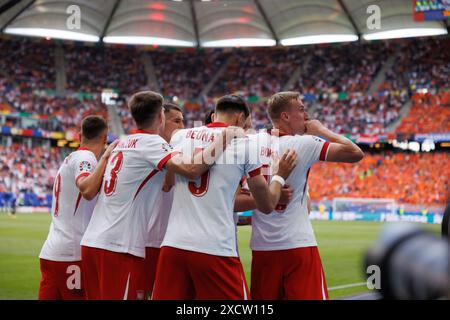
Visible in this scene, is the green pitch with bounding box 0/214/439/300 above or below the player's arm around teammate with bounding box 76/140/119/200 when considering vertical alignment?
below

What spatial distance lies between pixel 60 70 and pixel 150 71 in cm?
765

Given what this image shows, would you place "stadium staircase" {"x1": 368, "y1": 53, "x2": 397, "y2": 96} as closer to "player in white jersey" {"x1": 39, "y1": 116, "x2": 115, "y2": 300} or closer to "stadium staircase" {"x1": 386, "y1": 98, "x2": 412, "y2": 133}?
"stadium staircase" {"x1": 386, "y1": 98, "x2": 412, "y2": 133}

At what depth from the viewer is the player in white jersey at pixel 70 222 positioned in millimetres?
4363

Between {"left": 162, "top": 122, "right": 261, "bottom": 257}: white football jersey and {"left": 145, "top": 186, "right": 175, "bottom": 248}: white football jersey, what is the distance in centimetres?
121

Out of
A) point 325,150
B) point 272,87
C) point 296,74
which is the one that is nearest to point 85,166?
point 325,150

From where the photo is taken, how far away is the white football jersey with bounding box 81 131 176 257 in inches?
149

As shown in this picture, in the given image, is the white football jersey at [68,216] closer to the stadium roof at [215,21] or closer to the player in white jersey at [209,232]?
the player in white jersey at [209,232]

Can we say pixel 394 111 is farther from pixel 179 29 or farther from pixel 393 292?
pixel 393 292

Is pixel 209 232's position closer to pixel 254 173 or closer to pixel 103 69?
pixel 254 173

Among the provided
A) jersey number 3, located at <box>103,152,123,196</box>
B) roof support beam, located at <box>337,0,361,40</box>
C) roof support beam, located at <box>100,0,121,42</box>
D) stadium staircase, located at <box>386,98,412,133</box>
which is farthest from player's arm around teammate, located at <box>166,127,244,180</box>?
stadium staircase, located at <box>386,98,412,133</box>

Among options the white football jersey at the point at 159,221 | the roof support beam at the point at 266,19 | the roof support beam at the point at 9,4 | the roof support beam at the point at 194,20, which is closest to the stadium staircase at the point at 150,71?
the roof support beam at the point at 194,20

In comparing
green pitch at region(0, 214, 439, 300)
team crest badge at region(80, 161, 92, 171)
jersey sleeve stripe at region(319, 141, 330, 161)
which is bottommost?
green pitch at region(0, 214, 439, 300)

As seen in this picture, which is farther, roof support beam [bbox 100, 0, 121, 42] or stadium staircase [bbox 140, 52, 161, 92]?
stadium staircase [bbox 140, 52, 161, 92]

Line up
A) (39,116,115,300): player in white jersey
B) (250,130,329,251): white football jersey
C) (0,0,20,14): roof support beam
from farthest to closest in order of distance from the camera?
1. (0,0,20,14): roof support beam
2. (39,116,115,300): player in white jersey
3. (250,130,329,251): white football jersey
